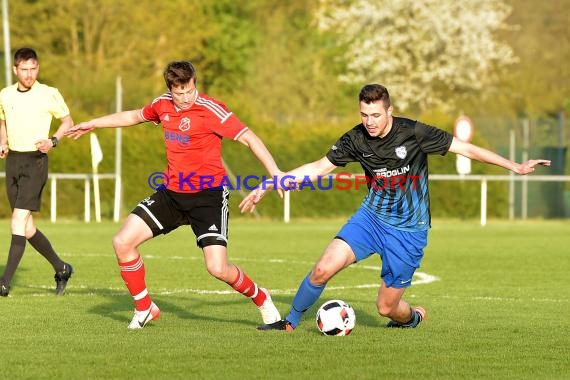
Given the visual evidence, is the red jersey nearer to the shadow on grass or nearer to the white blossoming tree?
the shadow on grass

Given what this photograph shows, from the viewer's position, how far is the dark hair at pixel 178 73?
9.62 m

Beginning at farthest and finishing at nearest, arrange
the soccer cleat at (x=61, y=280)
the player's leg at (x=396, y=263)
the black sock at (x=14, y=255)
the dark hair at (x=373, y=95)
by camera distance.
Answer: the soccer cleat at (x=61, y=280) → the black sock at (x=14, y=255) → the player's leg at (x=396, y=263) → the dark hair at (x=373, y=95)

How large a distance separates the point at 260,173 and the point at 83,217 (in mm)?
4644

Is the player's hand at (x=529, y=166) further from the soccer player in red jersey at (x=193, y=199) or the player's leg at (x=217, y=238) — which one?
the player's leg at (x=217, y=238)

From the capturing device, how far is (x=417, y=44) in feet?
188

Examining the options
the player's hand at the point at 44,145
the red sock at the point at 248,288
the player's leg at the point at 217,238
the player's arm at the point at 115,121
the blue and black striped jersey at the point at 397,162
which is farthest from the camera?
the player's hand at the point at 44,145

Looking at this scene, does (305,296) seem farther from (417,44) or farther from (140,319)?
(417,44)

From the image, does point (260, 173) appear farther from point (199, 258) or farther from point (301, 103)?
point (301, 103)

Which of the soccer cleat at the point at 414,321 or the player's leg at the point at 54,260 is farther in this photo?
the player's leg at the point at 54,260

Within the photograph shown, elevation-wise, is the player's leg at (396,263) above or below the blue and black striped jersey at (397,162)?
below

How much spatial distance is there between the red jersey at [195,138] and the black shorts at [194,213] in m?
0.07

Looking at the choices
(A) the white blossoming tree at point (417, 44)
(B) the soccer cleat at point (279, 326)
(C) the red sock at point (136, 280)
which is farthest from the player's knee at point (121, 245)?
(A) the white blossoming tree at point (417, 44)

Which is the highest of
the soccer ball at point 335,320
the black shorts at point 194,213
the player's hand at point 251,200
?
the player's hand at point 251,200

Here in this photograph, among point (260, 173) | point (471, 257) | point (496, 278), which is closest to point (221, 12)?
point (260, 173)
